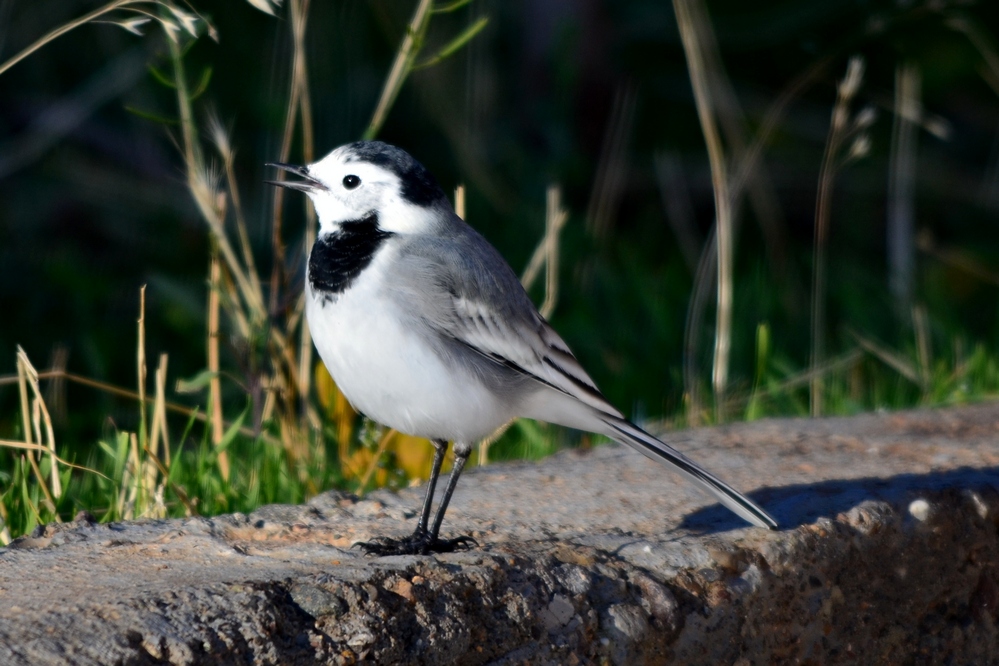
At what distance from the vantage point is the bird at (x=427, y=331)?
3.10m

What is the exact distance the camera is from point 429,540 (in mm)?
3035

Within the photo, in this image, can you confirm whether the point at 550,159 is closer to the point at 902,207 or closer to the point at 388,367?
the point at 902,207

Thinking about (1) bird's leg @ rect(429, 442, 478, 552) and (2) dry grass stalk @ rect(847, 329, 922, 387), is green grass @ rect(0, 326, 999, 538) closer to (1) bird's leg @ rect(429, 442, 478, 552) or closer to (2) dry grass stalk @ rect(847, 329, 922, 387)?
(2) dry grass stalk @ rect(847, 329, 922, 387)

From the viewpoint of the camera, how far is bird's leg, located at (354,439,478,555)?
296 cm

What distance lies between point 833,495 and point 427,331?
1227 mm

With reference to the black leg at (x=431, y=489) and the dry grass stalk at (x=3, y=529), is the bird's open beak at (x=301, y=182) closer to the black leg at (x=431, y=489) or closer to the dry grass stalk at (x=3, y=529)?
the black leg at (x=431, y=489)

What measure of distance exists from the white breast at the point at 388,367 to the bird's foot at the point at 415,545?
280 mm

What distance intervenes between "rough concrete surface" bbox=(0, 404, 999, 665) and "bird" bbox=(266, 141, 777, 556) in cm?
20

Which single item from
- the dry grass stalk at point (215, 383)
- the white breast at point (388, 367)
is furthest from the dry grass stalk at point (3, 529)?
the white breast at point (388, 367)

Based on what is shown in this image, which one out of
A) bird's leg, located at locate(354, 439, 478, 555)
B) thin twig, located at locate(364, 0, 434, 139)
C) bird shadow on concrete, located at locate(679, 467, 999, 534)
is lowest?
bird shadow on concrete, located at locate(679, 467, 999, 534)

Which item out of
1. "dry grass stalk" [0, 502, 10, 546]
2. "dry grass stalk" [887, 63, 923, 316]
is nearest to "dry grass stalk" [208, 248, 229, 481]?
"dry grass stalk" [0, 502, 10, 546]

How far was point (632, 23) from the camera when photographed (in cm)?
857

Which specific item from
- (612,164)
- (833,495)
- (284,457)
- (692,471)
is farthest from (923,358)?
(284,457)

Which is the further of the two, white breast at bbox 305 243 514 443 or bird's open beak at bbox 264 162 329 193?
bird's open beak at bbox 264 162 329 193
